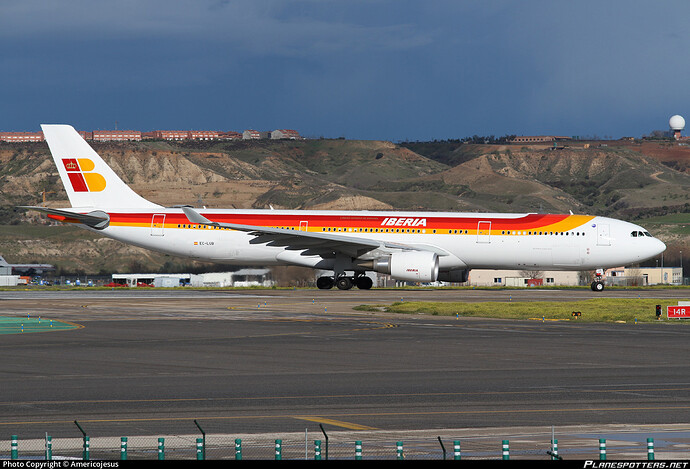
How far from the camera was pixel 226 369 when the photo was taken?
911 inches

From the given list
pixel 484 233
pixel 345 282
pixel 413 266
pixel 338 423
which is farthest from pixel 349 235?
pixel 338 423

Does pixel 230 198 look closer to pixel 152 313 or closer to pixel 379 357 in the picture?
pixel 152 313

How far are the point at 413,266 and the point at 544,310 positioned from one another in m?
10.3

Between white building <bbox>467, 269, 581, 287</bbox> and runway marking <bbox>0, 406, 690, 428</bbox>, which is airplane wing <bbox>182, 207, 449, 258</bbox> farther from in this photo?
white building <bbox>467, 269, 581, 287</bbox>

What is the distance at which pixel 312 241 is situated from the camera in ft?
174

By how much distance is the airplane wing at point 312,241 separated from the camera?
2060 inches

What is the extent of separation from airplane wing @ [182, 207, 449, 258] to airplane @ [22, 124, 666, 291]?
0.06 m

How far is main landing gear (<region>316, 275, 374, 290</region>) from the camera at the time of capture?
187 ft

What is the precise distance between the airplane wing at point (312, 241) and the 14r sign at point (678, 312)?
17.1 m

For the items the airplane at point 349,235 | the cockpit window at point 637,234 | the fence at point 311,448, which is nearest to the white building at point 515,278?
the cockpit window at point 637,234

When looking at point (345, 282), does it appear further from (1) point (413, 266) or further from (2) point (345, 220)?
(1) point (413, 266)

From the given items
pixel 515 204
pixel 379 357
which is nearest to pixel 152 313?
pixel 379 357

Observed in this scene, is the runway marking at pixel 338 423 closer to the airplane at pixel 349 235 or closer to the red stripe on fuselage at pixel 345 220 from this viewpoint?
the airplane at pixel 349 235

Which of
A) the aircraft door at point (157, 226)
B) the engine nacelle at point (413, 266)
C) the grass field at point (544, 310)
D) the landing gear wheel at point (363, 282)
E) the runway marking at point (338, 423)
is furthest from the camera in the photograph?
the landing gear wheel at point (363, 282)
